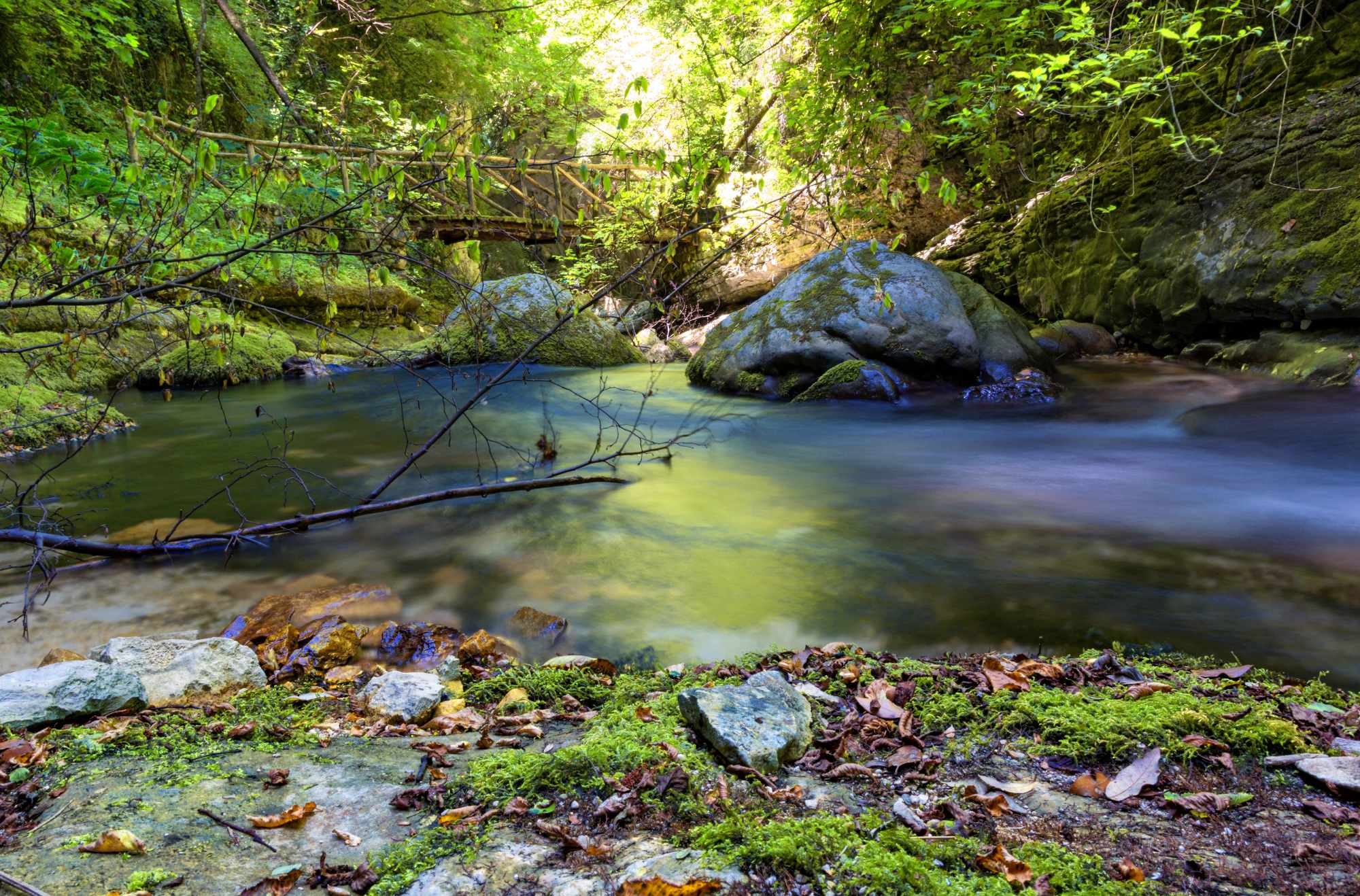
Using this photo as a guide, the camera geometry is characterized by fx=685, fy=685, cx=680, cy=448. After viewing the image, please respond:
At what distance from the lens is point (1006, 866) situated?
1350mm

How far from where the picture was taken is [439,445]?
7285 millimetres

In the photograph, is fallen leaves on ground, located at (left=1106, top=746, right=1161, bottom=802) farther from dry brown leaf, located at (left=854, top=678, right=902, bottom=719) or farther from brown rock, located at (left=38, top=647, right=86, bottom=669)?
brown rock, located at (left=38, top=647, right=86, bottom=669)

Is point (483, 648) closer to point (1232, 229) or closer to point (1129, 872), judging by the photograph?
point (1129, 872)

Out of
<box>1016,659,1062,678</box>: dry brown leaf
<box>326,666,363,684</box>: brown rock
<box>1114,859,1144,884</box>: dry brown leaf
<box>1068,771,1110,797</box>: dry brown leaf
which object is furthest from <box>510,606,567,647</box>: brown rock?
<box>1114,859,1144,884</box>: dry brown leaf

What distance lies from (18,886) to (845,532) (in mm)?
4221

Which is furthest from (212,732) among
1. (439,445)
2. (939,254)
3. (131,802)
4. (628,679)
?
(939,254)

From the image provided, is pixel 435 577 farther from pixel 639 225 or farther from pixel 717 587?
pixel 639 225

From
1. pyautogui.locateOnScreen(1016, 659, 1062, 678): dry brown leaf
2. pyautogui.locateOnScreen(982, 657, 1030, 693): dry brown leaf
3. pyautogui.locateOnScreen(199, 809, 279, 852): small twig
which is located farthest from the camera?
pyautogui.locateOnScreen(1016, 659, 1062, 678): dry brown leaf

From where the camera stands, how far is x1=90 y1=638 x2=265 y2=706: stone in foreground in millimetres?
2408

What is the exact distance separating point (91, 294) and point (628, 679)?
2.97 m

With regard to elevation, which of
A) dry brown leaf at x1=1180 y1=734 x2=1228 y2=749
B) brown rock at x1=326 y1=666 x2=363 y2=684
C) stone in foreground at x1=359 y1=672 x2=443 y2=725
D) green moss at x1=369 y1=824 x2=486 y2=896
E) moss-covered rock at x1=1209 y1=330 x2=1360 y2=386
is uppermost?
moss-covered rock at x1=1209 y1=330 x2=1360 y2=386

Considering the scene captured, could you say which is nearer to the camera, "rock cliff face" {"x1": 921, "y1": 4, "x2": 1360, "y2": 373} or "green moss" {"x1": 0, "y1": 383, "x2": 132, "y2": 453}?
"green moss" {"x1": 0, "y1": 383, "x2": 132, "y2": 453}

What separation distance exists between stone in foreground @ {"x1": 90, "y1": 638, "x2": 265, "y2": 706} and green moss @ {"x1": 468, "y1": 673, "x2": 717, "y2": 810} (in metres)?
1.31

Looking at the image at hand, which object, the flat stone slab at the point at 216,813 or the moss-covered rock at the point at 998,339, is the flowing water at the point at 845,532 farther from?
the flat stone slab at the point at 216,813
